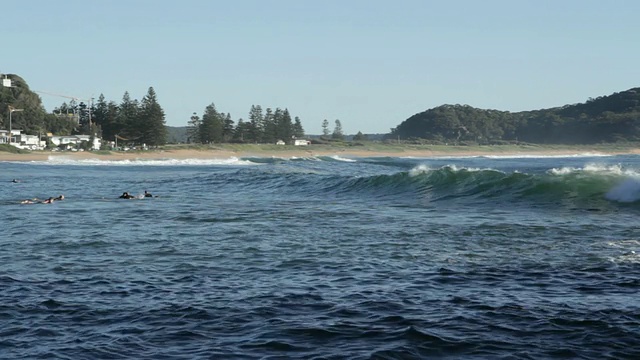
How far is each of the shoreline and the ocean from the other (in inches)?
2950

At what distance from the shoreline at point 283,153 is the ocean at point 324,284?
7493 cm

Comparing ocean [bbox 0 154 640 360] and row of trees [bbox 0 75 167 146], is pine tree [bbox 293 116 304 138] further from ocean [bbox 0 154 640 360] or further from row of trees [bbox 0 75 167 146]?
ocean [bbox 0 154 640 360]

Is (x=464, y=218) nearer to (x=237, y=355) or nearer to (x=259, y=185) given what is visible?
(x=237, y=355)

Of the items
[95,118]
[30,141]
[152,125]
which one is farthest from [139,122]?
[95,118]

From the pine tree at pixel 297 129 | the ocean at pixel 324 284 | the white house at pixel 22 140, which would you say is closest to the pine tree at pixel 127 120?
the white house at pixel 22 140

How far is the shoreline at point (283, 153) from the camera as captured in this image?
311 ft

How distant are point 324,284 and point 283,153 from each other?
396ft

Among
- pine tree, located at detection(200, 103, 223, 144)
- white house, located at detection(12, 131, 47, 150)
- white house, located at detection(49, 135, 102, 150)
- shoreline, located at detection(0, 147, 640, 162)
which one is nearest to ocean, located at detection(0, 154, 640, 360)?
shoreline, located at detection(0, 147, 640, 162)

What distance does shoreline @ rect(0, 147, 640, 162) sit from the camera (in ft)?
311

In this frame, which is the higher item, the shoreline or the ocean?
the ocean

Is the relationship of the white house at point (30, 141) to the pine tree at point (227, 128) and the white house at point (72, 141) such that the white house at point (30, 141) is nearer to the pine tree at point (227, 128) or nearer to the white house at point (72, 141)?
the white house at point (72, 141)

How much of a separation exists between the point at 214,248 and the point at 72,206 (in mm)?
11963

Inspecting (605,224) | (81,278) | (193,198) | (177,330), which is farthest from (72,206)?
(177,330)

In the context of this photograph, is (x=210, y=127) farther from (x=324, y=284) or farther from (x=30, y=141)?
(x=324, y=284)
